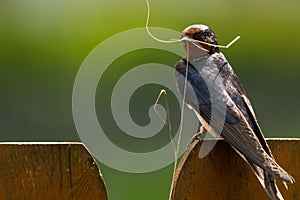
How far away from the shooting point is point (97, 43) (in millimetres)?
6605

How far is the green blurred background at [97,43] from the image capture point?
246 inches

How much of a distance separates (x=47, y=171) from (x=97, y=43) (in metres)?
3.42

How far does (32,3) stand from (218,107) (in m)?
3.77

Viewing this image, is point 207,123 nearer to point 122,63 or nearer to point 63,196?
point 63,196

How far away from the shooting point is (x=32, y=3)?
7.45 meters

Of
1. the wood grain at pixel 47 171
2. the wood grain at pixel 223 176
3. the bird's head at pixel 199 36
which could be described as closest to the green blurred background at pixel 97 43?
the bird's head at pixel 199 36

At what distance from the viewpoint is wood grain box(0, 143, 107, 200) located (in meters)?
3.23

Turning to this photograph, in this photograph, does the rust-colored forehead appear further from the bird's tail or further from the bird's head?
the bird's tail

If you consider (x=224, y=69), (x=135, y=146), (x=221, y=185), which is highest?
(x=224, y=69)

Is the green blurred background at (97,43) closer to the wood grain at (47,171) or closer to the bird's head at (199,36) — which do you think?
the bird's head at (199,36)

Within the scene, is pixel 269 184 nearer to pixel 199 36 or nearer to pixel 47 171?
pixel 47 171

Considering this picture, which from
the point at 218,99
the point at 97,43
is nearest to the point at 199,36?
the point at 218,99

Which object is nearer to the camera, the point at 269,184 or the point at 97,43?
the point at 269,184

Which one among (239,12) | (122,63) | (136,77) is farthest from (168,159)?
(239,12)
